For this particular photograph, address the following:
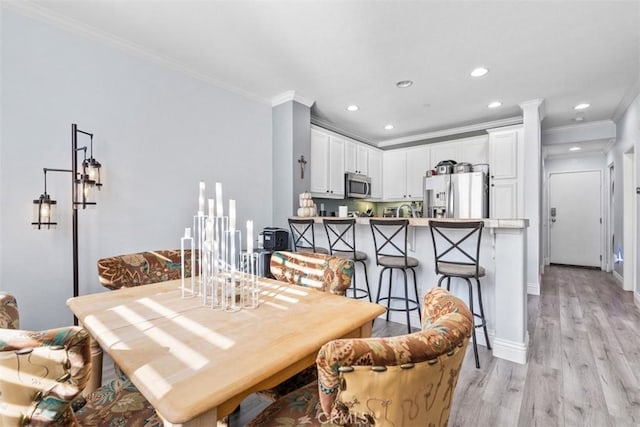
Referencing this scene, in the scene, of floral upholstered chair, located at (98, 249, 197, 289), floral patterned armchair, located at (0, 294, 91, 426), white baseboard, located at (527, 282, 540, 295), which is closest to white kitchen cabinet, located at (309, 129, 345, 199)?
floral upholstered chair, located at (98, 249, 197, 289)

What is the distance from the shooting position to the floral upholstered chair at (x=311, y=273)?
1359mm

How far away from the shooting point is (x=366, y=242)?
3184 mm

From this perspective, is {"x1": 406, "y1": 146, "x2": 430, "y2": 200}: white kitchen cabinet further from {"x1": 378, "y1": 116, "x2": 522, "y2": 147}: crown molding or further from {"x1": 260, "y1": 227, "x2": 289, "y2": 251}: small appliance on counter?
{"x1": 260, "y1": 227, "x2": 289, "y2": 251}: small appliance on counter

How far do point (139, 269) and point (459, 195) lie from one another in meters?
4.45

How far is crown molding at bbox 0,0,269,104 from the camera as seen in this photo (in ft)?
7.02

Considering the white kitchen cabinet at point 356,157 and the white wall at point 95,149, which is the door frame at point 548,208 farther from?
the white wall at point 95,149

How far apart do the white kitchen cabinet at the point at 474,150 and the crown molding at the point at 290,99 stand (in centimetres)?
278

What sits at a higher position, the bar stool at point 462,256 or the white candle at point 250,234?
the white candle at point 250,234

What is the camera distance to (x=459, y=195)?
4.67m

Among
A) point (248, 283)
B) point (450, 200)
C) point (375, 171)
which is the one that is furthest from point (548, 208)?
point (248, 283)

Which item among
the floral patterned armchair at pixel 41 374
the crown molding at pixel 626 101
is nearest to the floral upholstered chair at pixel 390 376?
the floral patterned armchair at pixel 41 374

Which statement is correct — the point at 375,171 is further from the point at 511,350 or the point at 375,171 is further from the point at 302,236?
the point at 511,350

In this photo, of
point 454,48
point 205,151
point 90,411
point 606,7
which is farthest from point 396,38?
point 90,411

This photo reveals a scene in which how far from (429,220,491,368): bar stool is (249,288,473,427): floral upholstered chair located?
1719 millimetres
